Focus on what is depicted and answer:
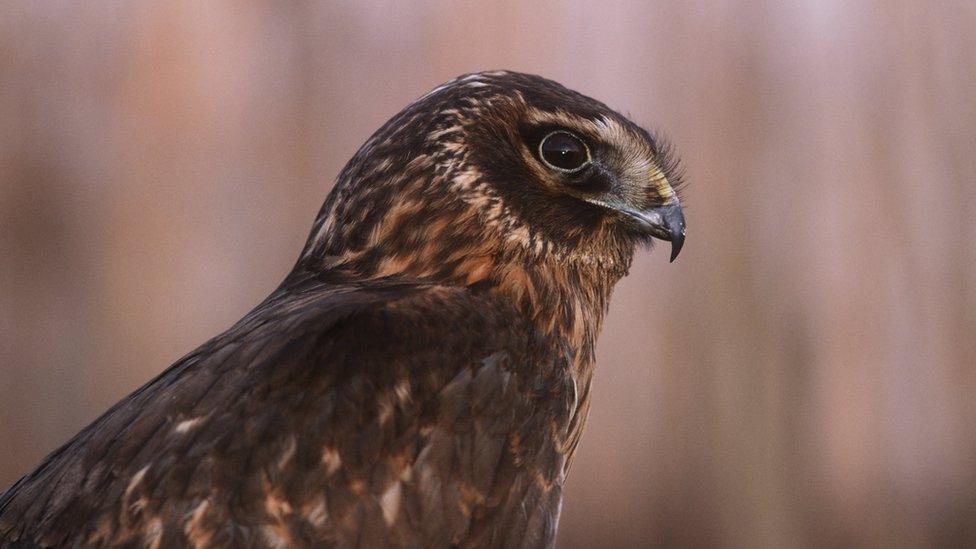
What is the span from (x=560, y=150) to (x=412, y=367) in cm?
60

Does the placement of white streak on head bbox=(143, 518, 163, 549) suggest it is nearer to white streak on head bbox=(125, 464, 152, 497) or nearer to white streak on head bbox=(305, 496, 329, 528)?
white streak on head bbox=(125, 464, 152, 497)

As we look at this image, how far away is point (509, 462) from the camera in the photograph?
1850mm

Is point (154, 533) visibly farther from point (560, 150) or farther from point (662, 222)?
point (662, 222)

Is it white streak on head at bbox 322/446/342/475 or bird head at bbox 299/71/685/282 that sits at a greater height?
bird head at bbox 299/71/685/282

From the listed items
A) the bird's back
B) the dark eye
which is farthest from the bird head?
the bird's back

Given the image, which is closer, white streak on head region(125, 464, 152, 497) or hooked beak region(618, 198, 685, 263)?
white streak on head region(125, 464, 152, 497)

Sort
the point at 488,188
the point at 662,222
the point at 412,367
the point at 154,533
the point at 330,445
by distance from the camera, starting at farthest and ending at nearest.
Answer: the point at 662,222 < the point at 488,188 < the point at 412,367 < the point at 330,445 < the point at 154,533

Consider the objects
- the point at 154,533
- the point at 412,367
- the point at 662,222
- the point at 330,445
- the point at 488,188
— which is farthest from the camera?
the point at 662,222

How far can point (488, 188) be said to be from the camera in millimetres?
2172

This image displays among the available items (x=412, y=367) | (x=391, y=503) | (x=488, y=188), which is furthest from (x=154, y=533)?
(x=488, y=188)

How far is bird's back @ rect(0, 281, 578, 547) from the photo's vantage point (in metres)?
1.69

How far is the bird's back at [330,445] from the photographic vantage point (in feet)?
5.56

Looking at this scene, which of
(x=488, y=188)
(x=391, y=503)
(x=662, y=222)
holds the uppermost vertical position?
(x=488, y=188)

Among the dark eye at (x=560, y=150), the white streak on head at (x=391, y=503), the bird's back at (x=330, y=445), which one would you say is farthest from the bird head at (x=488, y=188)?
the white streak on head at (x=391, y=503)
